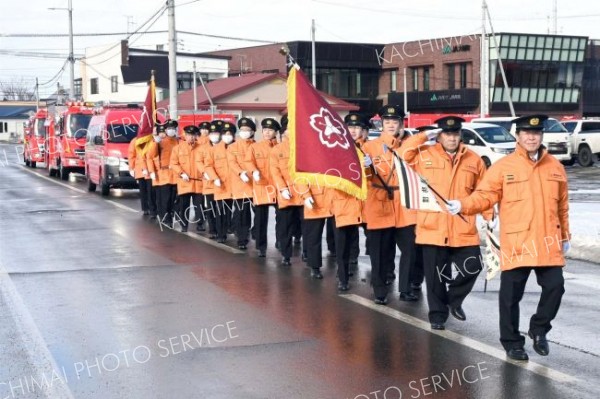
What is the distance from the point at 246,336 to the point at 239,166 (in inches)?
242

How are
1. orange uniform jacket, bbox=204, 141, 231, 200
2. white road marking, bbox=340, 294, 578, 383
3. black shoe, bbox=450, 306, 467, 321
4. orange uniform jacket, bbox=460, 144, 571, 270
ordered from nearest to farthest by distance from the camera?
white road marking, bbox=340, 294, 578, 383 < orange uniform jacket, bbox=460, 144, 571, 270 < black shoe, bbox=450, 306, 467, 321 < orange uniform jacket, bbox=204, 141, 231, 200

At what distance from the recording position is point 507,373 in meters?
7.15

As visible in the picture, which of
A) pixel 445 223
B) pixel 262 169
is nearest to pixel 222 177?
pixel 262 169

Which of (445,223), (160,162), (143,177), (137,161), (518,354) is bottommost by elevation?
(518,354)

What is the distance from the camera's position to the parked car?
123 feet

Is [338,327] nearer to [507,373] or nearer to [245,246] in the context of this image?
[507,373]

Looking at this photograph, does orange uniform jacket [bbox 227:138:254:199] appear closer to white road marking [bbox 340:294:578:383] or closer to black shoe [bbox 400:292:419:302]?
white road marking [bbox 340:294:578:383]

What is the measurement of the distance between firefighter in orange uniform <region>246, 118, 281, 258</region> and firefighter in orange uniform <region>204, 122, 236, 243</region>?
4.55 feet

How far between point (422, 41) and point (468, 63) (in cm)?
461

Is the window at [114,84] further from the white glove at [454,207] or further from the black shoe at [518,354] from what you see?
the black shoe at [518,354]

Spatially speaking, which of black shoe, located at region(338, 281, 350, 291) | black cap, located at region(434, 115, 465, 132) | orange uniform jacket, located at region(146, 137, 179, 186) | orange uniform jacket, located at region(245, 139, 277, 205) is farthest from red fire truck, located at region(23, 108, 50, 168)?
black cap, located at region(434, 115, 465, 132)

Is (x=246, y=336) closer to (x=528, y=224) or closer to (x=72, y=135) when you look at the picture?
(x=528, y=224)

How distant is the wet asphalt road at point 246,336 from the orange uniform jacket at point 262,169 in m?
0.82

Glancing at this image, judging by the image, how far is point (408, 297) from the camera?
401 inches
